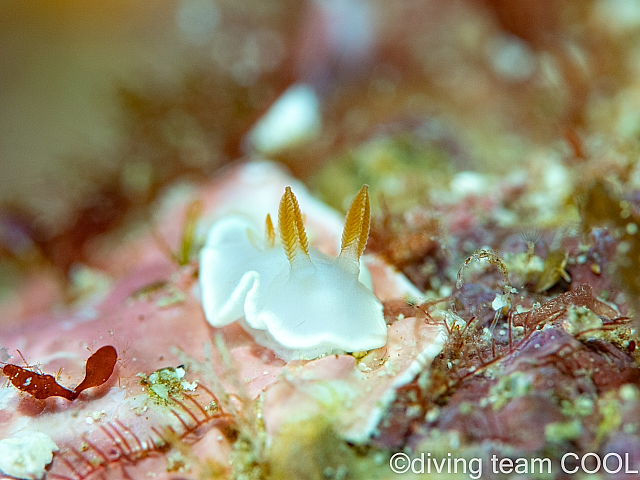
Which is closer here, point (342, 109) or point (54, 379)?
point (54, 379)

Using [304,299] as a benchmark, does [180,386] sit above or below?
below

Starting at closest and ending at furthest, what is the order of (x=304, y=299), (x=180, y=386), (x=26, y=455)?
(x=26, y=455) < (x=304, y=299) < (x=180, y=386)

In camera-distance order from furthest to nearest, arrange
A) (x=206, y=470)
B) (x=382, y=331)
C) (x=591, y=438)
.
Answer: (x=382, y=331)
(x=206, y=470)
(x=591, y=438)

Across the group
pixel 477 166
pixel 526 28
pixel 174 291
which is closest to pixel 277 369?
pixel 174 291

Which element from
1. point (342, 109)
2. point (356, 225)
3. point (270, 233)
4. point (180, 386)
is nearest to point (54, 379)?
point (180, 386)

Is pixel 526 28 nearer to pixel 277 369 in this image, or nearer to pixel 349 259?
pixel 349 259

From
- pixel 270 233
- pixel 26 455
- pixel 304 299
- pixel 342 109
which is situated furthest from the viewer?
pixel 342 109

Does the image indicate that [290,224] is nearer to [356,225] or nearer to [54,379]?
[356,225]

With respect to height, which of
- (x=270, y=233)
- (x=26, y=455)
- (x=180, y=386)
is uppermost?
(x=270, y=233)
